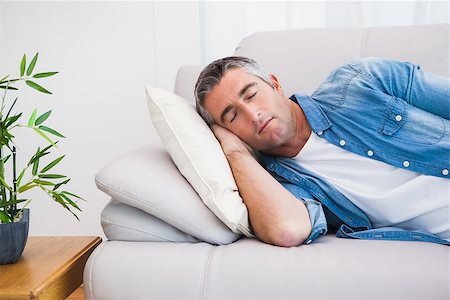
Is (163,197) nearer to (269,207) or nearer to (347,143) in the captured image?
(269,207)

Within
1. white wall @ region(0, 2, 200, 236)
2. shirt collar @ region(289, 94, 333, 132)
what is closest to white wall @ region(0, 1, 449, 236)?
white wall @ region(0, 2, 200, 236)

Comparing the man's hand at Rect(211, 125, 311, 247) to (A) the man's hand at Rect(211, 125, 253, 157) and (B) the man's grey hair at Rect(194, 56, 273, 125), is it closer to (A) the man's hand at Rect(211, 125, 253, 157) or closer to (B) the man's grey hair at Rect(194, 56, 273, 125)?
(A) the man's hand at Rect(211, 125, 253, 157)

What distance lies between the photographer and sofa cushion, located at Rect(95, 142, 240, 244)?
1.40 metres

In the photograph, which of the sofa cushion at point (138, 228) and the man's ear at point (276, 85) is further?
the man's ear at point (276, 85)

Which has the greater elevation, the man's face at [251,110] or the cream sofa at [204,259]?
the man's face at [251,110]

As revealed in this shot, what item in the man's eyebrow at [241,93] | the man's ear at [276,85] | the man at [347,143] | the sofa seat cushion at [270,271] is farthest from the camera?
the man's ear at [276,85]

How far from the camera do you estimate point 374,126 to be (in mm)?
1608

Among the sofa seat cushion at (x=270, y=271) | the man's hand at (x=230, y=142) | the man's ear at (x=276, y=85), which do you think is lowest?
the sofa seat cushion at (x=270, y=271)

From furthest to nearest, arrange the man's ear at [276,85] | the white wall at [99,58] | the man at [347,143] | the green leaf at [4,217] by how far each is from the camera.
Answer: the white wall at [99,58] → the man's ear at [276,85] → the man at [347,143] → the green leaf at [4,217]

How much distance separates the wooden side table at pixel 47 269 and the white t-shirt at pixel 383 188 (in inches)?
24.4

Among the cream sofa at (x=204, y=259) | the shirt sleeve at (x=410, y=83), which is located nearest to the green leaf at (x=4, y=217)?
the cream sofa at (x=204, y=259)

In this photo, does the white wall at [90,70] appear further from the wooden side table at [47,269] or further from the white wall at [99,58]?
the wooden side table at [47,269]

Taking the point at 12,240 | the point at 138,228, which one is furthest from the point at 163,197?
the point at 12,240

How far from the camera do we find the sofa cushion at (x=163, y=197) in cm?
140
